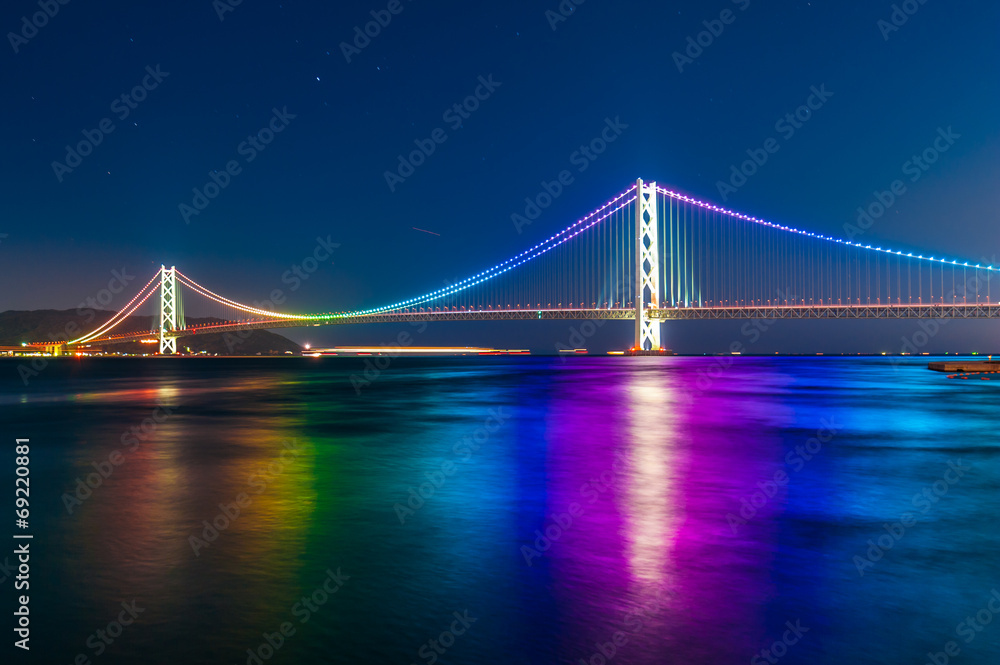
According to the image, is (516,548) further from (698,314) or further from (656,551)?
(698,314)

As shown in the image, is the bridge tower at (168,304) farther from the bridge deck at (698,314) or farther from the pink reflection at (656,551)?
the pink reflection at (656,551)

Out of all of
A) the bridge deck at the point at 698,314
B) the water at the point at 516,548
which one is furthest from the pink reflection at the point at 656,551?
the bridge deck at the point at 698,314

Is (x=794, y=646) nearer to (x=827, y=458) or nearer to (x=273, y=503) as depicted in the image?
(x=273, y=503)

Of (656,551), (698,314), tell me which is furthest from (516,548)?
(698,314)

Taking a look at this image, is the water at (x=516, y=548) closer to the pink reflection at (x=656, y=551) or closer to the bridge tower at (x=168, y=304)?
the pink reflection at (x=656, y=551)

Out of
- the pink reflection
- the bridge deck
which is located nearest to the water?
the pink reflection

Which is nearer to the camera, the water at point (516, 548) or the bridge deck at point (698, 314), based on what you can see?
the water at point (516, 548)

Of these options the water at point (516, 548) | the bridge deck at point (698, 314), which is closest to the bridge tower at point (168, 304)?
the bridge deck at point (698, 314)

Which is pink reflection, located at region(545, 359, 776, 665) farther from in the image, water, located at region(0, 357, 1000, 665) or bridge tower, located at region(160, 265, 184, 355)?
bridge tower, located at region(160, 265, 184, 355)
